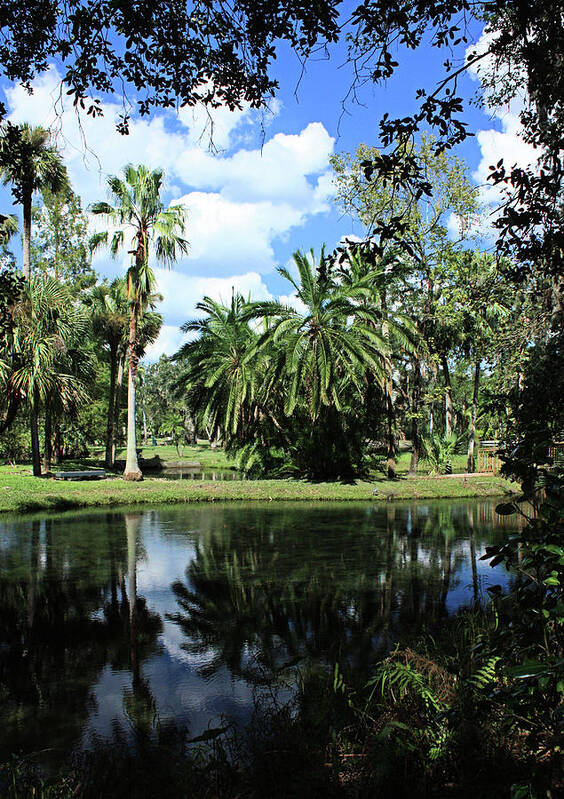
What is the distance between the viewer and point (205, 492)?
841 inches

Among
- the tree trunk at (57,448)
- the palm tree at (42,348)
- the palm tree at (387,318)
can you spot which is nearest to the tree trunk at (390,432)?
the palm tree at (387,318)

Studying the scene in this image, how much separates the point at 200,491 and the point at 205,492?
219 millimetres

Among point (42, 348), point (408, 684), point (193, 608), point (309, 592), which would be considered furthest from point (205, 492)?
point (408, 684)

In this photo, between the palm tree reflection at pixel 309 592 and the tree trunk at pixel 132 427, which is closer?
the palm tree reflection at pixel 309 592

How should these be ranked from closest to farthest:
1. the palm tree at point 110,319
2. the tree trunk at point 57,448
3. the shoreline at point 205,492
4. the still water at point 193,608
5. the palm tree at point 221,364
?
1. the still water at point 193,608
2. the shoreline at point 205,492
3. the palm tree at point 221,364
4. the palm tree at point 110,319
5. the tree trunk at point 57,448

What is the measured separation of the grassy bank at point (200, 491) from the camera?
19.2m

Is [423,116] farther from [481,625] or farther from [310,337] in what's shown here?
[310,337]

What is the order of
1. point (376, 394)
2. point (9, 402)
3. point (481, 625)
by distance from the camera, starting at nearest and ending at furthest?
point (481, 625)
point (9, 402)
point (376, 394)

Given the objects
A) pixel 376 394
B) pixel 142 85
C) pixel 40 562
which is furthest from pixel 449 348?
pixel 142 85

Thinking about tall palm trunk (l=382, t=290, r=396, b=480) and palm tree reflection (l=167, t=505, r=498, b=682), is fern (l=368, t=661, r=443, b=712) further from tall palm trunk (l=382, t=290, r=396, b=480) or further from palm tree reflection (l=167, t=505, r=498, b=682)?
tall palm trunk (l=382, t=290, r=396, b=480)

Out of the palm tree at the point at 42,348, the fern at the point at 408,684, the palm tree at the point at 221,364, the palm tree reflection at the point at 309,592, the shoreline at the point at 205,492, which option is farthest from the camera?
the palm tree at the point at 221,364

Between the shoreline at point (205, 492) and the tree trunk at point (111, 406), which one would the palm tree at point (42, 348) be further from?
the tree trunk at point (111, 406)

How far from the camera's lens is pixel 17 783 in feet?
13.0

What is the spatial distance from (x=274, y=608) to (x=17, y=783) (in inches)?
185
